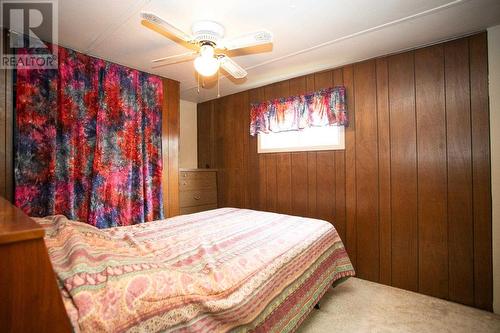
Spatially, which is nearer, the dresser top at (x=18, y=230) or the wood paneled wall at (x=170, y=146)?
the dresser top at (x=18, y=230)

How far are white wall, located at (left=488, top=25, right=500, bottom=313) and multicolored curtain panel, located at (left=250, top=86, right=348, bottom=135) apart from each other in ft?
3.86

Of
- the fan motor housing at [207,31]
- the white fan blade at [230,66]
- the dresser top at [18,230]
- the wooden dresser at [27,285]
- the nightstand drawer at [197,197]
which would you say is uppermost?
the fan motor housing at [207,31]

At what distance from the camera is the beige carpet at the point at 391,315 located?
67.5 inches

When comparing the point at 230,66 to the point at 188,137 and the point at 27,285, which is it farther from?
the point at 188,137

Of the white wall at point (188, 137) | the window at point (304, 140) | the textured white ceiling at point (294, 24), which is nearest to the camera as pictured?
the textured white ceiling at point (294, 24)

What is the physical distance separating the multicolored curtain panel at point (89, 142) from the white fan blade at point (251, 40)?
165cm

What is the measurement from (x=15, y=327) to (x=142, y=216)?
229 cm

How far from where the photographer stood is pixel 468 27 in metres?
1.89

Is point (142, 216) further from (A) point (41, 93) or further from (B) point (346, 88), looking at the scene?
(B) point (346, 88)

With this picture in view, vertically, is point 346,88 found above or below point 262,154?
above

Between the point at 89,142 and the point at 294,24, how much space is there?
7.74ft

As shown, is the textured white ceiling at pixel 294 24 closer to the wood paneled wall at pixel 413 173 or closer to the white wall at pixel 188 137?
the wood paneled wall at pixel 413 173

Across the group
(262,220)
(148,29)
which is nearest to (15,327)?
(262,220)

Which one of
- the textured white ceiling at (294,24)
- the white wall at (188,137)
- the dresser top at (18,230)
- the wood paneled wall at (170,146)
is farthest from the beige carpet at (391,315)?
the white wall at (188,137)
